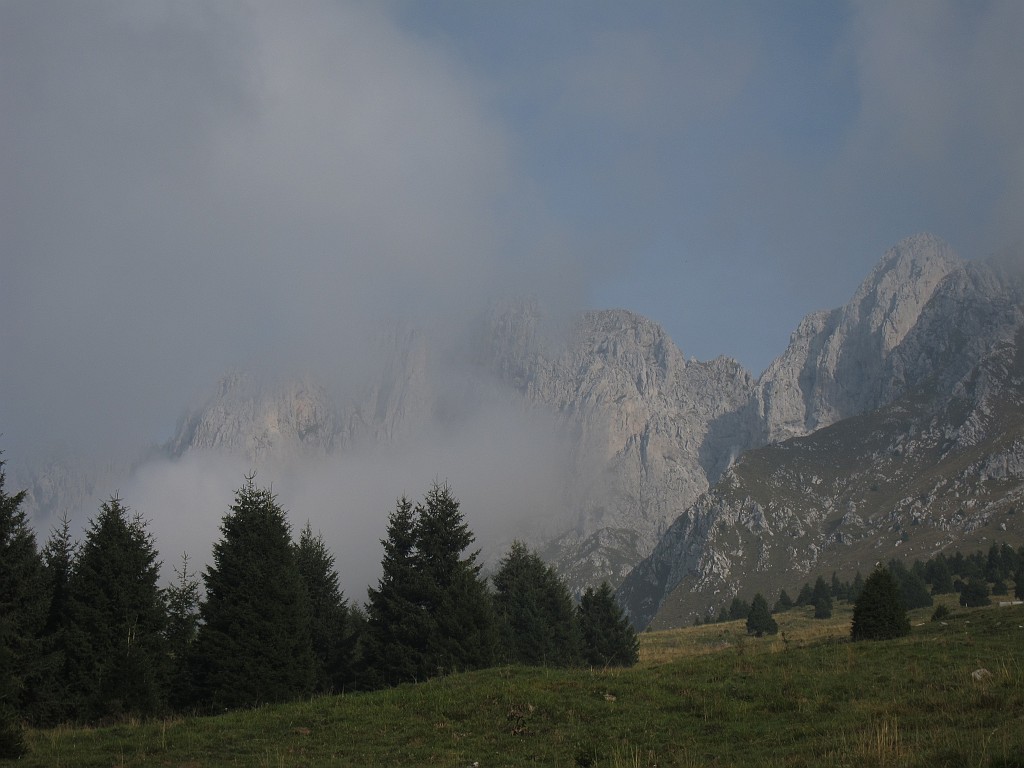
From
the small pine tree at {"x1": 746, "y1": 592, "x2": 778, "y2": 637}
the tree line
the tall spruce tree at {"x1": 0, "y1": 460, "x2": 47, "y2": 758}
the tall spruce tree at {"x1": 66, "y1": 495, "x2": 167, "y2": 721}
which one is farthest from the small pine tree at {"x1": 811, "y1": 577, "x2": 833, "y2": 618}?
the tall spruce tree at {"x1": 0, "y1": 460, "x2": 47, "y2": 758}

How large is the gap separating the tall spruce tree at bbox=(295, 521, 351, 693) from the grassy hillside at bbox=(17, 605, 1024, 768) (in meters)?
18.3

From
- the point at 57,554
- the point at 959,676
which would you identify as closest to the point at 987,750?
the point at 959,676

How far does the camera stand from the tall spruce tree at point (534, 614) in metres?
51.3

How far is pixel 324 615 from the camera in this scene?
149 ft

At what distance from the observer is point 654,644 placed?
86.8 meters

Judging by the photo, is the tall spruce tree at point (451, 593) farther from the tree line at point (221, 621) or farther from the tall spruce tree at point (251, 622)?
the tall spruce tree at point (251, 622)

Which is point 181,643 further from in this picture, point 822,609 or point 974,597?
point 822,609

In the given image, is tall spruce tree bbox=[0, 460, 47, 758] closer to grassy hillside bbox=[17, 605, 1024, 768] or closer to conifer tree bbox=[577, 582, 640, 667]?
grassy hillside bbox=[17, 605, 1024, 768]

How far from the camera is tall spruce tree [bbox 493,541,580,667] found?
51312 mm

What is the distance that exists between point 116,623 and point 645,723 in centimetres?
2368

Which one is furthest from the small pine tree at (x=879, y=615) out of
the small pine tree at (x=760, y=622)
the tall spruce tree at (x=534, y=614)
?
the small pine tree at (x=760, y=622)

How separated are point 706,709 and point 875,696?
168 inches

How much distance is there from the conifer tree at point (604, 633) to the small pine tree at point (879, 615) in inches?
979

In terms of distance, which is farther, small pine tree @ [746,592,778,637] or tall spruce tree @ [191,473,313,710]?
small pine tree @ [746,592,778,637]
